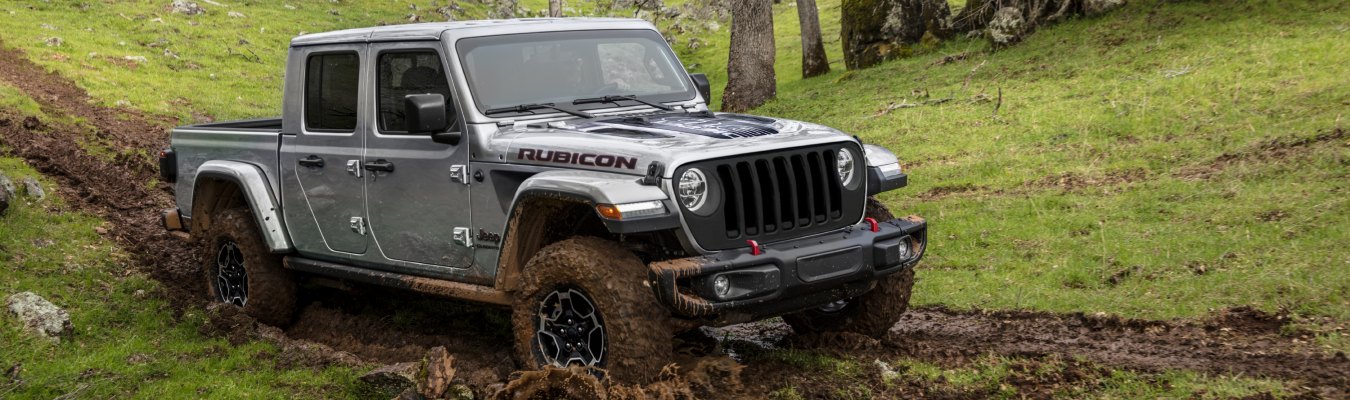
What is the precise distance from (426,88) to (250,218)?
2090mm

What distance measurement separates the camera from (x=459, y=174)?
20.7 feet

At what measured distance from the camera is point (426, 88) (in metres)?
6.64

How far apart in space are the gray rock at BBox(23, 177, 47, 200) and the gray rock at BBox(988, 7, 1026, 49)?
1282 centimetres

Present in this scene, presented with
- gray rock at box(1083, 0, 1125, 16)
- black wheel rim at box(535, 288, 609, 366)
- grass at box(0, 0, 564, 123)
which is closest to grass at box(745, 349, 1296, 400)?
black wheel rim at box(535, 288, 609, 366)

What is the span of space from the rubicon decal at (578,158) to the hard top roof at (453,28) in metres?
0.96

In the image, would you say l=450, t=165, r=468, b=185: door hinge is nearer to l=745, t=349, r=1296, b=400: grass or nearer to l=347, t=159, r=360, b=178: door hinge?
l=347, t=159, r=360, b=178: door hinge

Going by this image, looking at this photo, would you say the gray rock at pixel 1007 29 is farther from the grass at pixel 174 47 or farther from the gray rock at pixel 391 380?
the gray rock at pixel 391 380

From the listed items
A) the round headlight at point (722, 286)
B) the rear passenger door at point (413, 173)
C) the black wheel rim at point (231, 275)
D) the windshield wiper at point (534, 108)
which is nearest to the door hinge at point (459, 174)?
the rear passenger door at point (413, 173)

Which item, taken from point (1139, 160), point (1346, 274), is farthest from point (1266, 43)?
point (1346, 274)

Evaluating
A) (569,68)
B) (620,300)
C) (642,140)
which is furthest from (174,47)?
(620,300)

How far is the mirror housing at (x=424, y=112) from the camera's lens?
6.01 meters

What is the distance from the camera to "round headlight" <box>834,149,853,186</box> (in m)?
6.08

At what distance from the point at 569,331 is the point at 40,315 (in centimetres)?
359

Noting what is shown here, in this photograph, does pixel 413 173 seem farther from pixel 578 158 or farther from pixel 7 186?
pixel 7 186
